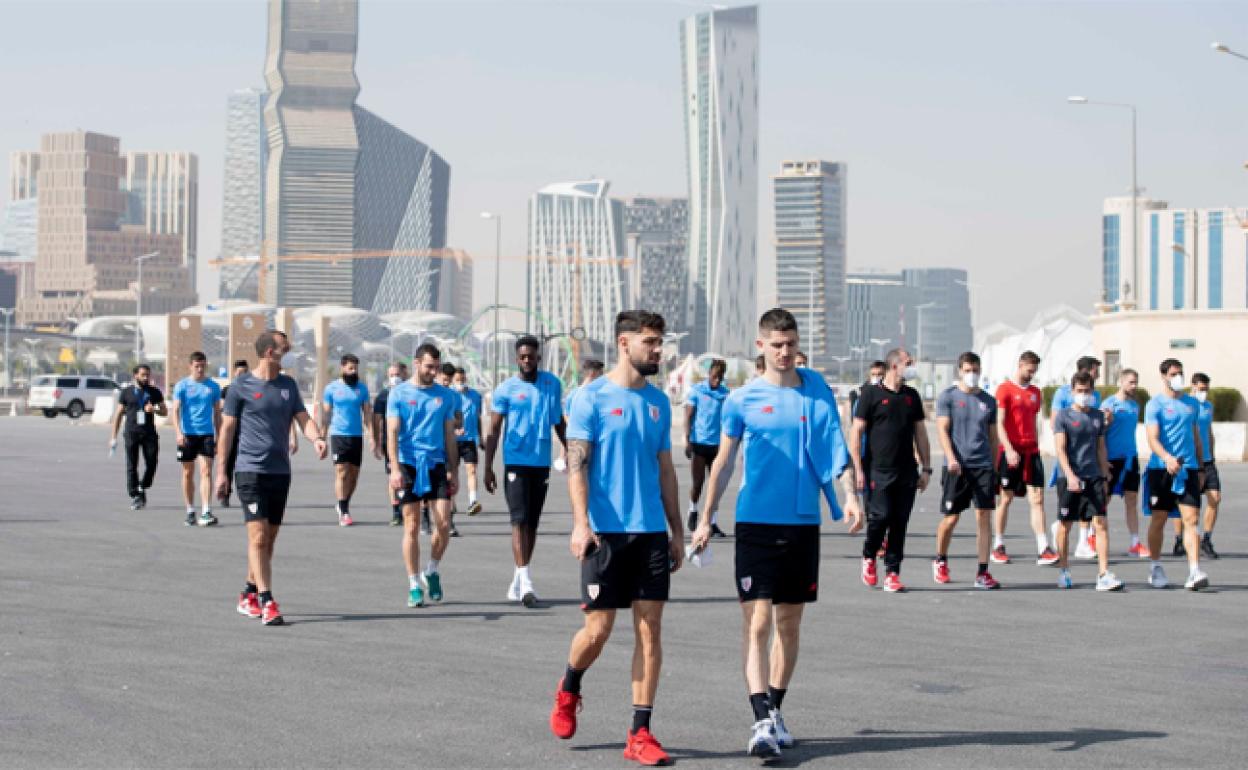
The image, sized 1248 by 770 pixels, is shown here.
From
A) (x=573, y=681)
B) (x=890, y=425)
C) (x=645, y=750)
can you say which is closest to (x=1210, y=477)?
(x=890, y=425)

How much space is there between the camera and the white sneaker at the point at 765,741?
6656mm

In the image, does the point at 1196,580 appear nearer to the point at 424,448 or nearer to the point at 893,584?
the point at 893,584

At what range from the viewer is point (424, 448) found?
1169 centimetres

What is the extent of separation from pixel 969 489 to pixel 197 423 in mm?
9297

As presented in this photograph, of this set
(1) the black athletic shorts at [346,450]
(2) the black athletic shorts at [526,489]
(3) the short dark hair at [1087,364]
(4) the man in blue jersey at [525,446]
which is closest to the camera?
(4) the man in blue jersey at [525,446]

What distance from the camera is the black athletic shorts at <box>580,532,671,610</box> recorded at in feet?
22.7

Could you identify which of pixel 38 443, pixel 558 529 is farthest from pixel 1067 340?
pixel 558 529

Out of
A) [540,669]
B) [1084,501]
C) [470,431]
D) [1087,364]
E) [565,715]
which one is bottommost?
[540,669]

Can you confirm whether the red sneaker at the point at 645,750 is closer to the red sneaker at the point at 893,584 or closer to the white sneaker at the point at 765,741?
the white sneaker at the point at 765,741

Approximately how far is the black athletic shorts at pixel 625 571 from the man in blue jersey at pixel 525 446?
442 centimetres

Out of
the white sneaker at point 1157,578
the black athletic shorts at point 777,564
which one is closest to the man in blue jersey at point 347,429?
the white sneaker at point 1157,578

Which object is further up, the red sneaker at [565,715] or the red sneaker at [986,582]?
the red sneaker at [565,715]

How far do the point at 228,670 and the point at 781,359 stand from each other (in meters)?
3.63

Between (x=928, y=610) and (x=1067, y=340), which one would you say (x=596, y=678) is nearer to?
(x=928, y=610)
